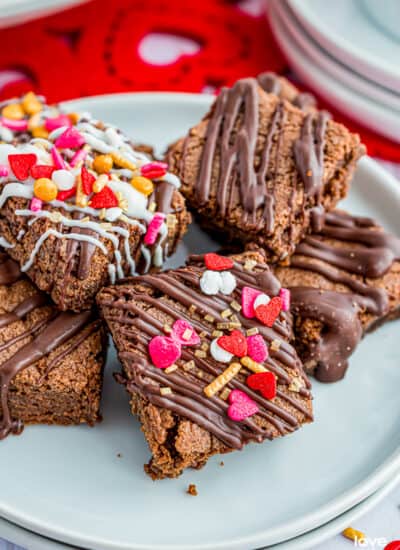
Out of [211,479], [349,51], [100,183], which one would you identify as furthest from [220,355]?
[349,51]

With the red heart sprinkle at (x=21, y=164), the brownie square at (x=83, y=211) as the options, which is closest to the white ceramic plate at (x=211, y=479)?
the brownie square at (x=83, y=211)

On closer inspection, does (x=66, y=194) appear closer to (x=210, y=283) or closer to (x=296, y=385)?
(x=210, y=283)

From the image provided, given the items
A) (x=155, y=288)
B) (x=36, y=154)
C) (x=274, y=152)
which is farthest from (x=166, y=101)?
(x=155, y=288)

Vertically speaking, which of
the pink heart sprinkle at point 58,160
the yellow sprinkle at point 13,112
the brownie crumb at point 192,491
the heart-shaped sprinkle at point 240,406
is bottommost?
the brownie crumb at point 192,491

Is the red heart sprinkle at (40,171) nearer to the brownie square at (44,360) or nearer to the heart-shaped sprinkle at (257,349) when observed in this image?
the brownie square at (44,360)

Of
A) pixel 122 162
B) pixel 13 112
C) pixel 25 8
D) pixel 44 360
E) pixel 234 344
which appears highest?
pixel 25 8

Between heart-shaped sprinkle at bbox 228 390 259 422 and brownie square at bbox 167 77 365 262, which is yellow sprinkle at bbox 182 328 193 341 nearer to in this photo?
heart-shaped sprinkle at bbox 228 390 259 422
